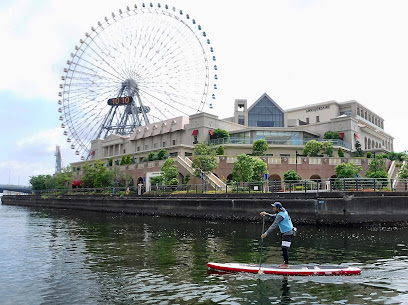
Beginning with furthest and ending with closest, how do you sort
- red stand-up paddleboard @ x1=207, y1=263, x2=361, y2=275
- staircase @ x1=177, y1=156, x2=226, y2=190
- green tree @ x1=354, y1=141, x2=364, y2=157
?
1. green tree @ x1=354, y1=141, x2=364, y2=157
2. staircase @ x1=177, y1=156, x2=226, y2=190
3. red stand-up paddleboard @ x1=207, y1=263, x2=361, y2=275

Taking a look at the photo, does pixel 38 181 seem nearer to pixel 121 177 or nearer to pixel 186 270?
pixel 121 177

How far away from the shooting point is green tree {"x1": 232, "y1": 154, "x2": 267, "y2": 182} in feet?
181

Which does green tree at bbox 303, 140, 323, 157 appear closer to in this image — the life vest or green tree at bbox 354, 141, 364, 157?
green tree at bbox 354, 141, 364, 157

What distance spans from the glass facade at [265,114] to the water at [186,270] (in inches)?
2972

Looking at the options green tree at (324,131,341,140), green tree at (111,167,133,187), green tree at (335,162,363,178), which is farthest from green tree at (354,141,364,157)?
green tree at (111,167,133,187)

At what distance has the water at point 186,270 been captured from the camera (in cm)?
1188

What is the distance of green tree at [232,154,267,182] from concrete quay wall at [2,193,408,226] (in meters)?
12.1

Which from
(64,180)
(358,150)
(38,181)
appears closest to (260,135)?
(358,150)

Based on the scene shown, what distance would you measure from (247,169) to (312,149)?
65.5ft

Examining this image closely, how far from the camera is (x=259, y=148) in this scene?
69.8m

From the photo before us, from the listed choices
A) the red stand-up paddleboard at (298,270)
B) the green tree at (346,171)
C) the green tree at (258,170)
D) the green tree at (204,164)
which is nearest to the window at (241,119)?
the green tree at (258,170)

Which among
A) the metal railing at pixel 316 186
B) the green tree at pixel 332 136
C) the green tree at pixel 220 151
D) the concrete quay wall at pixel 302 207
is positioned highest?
the green tree at pixel 332 136

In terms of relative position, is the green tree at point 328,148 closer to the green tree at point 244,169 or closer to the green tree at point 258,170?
the green tree at point 258,170

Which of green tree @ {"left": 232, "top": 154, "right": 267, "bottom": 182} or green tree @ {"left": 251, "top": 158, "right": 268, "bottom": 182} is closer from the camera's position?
green tree @ {"left": 232, "top": 154, "right": 267, "bottom": 182}
